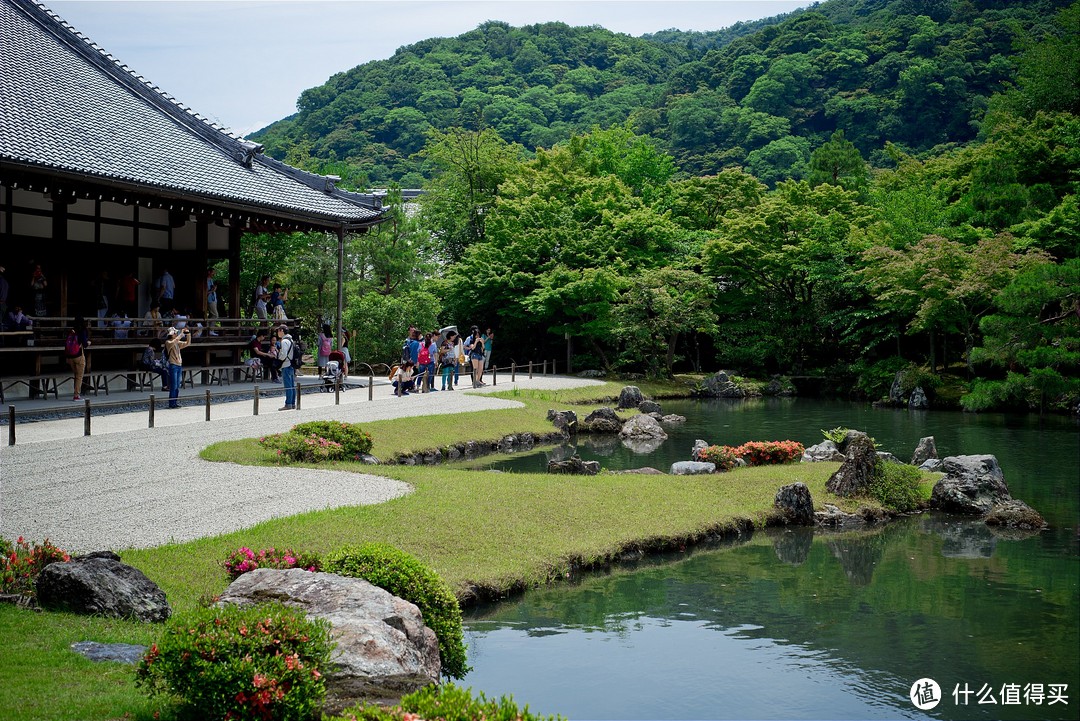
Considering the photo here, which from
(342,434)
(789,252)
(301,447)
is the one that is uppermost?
(789,252)

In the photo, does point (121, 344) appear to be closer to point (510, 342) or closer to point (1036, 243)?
point (510, 342)

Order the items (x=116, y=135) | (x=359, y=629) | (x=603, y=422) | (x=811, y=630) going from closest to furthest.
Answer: (x=359, y=629)
(x=811, y=630)
(x=116, y=135)
(x=603, y=422)

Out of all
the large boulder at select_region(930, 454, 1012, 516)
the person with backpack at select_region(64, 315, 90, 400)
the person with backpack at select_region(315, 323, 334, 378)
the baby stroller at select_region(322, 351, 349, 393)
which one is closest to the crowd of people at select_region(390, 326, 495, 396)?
the baby stroller at select_region(322, 351, 349, 393)

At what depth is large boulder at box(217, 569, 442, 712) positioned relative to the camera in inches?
252

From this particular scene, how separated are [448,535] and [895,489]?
882cm

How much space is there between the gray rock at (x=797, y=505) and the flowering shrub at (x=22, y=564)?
11.1 metres

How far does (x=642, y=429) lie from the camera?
86.1 feet

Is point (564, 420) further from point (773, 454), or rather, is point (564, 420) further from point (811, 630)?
point (811, 630)

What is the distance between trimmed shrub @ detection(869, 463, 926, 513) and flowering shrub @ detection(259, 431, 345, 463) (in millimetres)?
9993

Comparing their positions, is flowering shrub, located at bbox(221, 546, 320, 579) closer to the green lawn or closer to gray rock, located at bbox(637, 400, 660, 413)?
the green lawn

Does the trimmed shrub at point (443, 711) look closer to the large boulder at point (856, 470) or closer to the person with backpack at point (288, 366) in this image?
the large boulder at point (856, 470)

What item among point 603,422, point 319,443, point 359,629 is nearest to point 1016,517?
point 319,443

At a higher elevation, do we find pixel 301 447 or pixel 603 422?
pixel 301 447

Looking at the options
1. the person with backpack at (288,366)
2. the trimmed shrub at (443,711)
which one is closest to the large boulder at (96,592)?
the trimmed shrub at (443,711)
